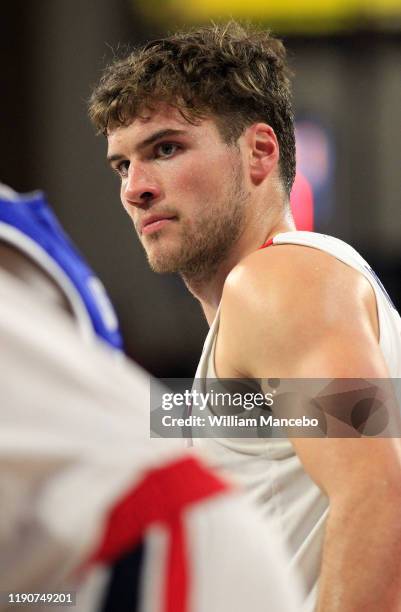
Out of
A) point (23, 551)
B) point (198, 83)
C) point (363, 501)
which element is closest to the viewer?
point (23, 551)

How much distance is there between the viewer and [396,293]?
459cm

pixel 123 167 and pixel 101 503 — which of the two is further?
pixel 123 167

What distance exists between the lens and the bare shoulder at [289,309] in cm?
113

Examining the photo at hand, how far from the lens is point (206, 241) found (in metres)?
1.48

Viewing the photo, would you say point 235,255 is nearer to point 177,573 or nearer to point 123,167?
point 123,167

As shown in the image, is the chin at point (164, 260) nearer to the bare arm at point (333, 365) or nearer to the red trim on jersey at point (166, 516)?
the bare arm at point (333, 365)

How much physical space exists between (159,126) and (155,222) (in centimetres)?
16

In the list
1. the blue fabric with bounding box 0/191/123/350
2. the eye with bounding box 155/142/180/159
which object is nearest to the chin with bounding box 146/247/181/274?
the eye with bounding box 155/142/180/159

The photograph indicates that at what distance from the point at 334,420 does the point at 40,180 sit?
3.68m

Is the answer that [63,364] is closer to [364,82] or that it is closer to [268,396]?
[268,396]

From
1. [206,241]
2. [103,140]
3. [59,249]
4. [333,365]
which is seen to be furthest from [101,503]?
[103,140]

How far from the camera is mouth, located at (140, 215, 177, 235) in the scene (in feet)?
4.84

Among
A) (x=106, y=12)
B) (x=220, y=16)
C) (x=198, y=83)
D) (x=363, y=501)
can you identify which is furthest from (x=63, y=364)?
(x=106, y=12)

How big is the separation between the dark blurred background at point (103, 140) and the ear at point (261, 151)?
277 cm
